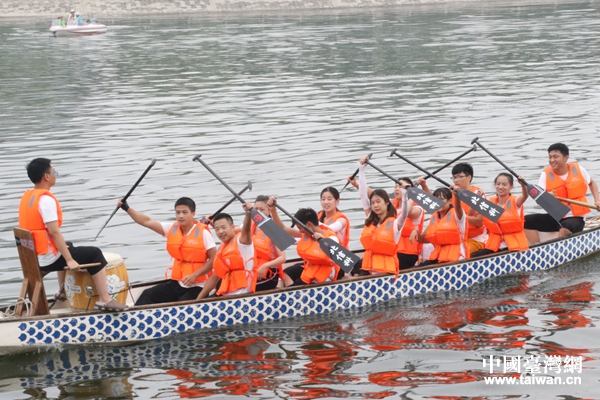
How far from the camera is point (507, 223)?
13.1m

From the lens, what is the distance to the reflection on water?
403 inches

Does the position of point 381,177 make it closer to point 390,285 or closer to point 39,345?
point 390,285

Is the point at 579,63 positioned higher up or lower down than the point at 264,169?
higher up

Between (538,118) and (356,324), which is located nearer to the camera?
(356,324)

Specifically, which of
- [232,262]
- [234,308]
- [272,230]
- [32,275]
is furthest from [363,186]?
[32,275]

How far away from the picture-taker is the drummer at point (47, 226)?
397 inches

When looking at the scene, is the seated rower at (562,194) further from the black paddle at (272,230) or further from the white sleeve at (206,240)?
the white sleeve at (206,240)

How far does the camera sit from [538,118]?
82.3ft

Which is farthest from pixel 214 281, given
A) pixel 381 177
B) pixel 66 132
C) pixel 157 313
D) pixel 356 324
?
pixel 66 132

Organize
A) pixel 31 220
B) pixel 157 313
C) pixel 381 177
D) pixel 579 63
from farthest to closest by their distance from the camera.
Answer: pixel 579 63 < pixel 381 177 < pixel 157 313 < pixel 31 220

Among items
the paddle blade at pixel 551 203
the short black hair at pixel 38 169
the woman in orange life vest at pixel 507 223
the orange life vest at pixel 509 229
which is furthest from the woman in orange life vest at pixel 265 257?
the paddle blade at pixel 551 203

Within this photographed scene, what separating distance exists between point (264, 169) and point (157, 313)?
975cm

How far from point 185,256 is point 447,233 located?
3506mm

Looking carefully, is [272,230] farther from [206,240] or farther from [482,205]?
[482,205]
